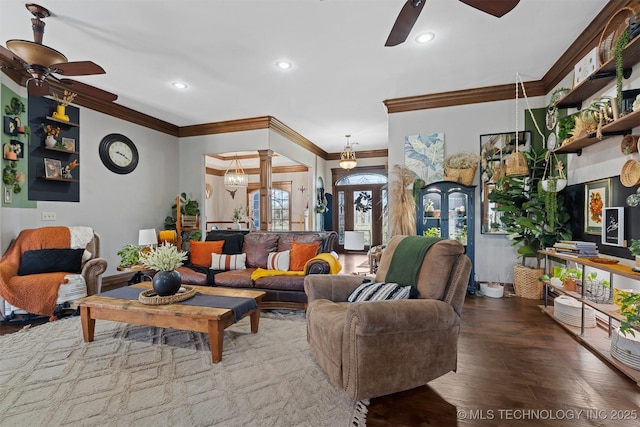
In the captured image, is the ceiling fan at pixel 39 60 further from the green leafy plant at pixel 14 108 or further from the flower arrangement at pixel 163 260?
the flower arrangement at pixel 163 260

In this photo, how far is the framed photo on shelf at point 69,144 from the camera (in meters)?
4.21

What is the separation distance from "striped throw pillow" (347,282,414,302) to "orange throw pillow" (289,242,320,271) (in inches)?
55.1

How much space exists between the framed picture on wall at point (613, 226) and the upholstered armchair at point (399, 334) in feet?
5.61

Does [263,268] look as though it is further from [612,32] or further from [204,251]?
[612,32]

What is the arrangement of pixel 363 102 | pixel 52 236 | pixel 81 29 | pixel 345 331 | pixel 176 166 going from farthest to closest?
pixel 176 166
pixel 363 102
pixel 52 236
pixel 81 29
pixel 345 331

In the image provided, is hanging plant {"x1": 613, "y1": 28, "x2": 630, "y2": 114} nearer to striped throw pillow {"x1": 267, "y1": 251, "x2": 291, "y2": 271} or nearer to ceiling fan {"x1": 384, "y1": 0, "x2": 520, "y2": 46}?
ceiling fan {"x1": 384, "y1": 0, "x2": 520, "y2": 46}

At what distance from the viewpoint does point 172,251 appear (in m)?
2.67

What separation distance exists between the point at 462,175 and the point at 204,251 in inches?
148

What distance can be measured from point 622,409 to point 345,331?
5.51 feet

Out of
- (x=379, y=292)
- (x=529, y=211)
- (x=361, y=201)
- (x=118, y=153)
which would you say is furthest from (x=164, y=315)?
(x=361, y=201)

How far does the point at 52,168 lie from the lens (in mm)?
4047

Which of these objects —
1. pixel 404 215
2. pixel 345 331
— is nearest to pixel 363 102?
pixel 404 215

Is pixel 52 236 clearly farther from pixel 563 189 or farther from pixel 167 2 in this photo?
pixel 563 189

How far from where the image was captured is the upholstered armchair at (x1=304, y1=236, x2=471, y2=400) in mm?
1703
